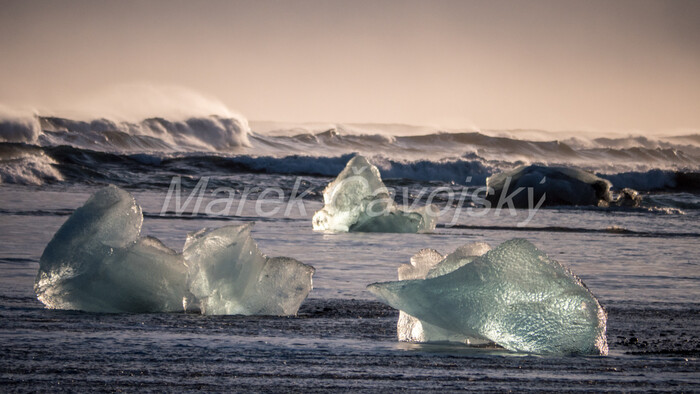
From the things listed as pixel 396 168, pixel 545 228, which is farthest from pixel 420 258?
pixel 396 168

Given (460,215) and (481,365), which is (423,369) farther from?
(460,215)

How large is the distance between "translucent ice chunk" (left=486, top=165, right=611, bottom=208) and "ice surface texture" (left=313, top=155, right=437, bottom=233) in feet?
19.9

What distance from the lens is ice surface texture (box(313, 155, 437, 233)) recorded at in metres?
9.83

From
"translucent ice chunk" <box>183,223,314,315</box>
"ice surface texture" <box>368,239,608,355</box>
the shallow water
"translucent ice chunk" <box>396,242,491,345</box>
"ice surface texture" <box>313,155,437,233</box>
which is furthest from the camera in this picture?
"ice surface texture" <box>313,155,437,233</box>

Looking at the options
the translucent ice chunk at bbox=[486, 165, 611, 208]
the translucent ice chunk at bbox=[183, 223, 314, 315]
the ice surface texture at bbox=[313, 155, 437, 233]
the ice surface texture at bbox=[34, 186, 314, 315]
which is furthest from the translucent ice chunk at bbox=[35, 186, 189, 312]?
the translucent ice chunk at bbox=[486, 165, 611, 208]

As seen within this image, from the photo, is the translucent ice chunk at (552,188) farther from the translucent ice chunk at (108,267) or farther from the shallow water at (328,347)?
the translucent ice chunk at (108,267)

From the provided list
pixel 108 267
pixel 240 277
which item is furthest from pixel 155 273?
pixel 240 277

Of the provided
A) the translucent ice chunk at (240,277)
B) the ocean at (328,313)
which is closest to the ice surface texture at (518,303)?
the ocean at (328,313)

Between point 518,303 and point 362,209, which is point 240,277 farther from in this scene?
point 362,209

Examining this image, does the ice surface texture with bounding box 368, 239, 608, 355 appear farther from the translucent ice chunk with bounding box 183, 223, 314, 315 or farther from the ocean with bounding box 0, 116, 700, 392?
the translucent ice chunk with bounding box 183, 223, 314, 315

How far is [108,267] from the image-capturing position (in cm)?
411

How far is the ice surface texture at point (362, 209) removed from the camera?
9828 millimetres

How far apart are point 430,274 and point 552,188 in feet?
41.6

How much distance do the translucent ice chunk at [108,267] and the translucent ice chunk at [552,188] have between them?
11937 mm
